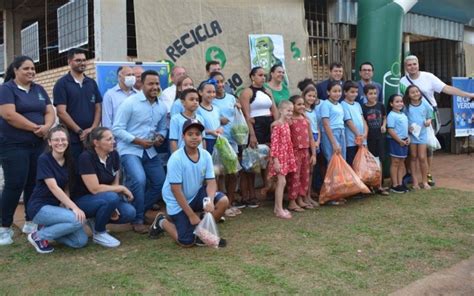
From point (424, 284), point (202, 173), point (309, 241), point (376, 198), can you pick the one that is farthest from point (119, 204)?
point (376, 198)

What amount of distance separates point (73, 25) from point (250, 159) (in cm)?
364

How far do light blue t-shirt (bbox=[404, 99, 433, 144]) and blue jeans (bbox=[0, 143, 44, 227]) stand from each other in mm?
4913

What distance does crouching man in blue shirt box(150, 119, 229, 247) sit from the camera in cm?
420

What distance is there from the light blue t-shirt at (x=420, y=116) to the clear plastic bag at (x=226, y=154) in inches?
115

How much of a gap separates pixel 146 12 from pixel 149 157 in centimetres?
238

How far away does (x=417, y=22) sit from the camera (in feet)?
33.1

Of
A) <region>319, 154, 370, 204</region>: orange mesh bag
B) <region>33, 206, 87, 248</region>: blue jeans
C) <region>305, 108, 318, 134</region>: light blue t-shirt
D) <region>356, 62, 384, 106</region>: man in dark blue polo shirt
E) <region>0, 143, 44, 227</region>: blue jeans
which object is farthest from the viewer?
<region>356, 62, 384, 106</region>: man in dark blue polo shirt

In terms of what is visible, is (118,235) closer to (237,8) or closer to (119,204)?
(119,204)

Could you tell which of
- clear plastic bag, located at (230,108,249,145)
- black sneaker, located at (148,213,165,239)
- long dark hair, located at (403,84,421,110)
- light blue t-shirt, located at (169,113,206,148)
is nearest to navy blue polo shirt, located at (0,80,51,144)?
light blue t-shirt, located at (169,113,206,148)

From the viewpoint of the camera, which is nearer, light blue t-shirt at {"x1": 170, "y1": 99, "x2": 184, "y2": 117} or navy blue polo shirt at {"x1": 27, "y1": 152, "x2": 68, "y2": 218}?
navy blue polo shirt at {"x1": 27, "y1": 152, "x2": 68, "y2": 218}

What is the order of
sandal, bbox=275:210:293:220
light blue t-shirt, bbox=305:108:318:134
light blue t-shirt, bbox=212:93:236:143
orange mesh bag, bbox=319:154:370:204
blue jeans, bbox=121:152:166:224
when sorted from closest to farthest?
blue jeans, bbox=121:152:166:224 → sandal, bbox=275:210:293:220 → light blue t-shirt, bbox=212:93:236:143 → orange mesh bag, bbox=319:154:370:204 → light blue t-shirt, bbox=305:108:318:134

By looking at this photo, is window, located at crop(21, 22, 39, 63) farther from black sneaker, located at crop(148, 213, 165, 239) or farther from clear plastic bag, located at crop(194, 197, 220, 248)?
clear plastic bag, located at crop(194, 197, 220, 248)

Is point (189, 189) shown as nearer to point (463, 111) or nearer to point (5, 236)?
point (5, 236)

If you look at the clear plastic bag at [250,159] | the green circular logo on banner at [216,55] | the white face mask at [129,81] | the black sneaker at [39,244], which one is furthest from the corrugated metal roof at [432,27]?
the black sneaker at [39,244]
